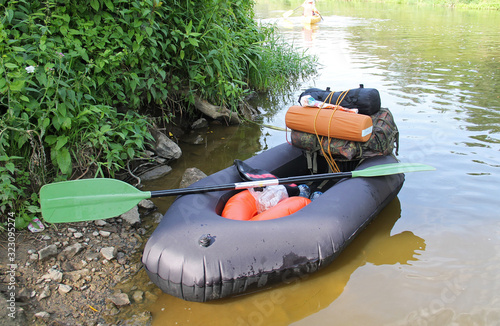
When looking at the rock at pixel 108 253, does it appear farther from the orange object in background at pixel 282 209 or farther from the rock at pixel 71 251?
the orange object in background at pixel 282 209

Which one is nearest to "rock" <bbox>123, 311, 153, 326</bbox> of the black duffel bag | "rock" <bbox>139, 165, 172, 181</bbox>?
"rock" <bbox>139, 165, 172, 181</bbox>

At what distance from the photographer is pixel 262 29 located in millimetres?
6336

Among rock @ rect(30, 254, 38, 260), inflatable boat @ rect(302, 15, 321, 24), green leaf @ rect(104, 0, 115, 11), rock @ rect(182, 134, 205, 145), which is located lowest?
rock @ rect(182, 134, 205, 145)

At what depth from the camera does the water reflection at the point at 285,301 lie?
225 centimetres

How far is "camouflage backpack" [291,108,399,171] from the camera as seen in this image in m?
3.25

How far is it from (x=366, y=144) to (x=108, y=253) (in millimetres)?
2158

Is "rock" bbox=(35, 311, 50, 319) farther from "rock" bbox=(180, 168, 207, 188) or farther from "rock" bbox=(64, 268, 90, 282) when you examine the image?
"rock" bbox=(180, 168, 207, 188)

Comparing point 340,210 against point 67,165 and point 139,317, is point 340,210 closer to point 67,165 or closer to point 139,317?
point 139,317

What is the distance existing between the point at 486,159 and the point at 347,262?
2.35 metres

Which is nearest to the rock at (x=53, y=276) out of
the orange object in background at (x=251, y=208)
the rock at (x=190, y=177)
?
the orange object in background at (x=251, y=208)

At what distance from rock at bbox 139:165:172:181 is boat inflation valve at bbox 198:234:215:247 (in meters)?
1.68

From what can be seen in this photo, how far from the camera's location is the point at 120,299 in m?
2.33

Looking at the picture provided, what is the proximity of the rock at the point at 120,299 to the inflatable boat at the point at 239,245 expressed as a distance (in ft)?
0.67

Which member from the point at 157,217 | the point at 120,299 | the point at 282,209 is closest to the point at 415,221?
the point at 282,209
